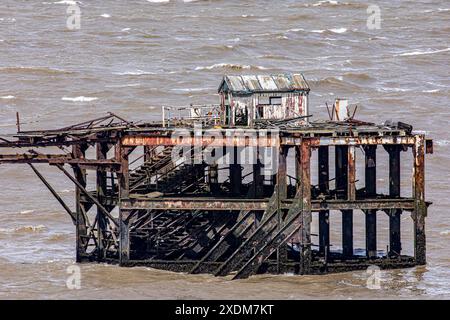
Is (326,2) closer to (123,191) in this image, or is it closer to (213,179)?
(213,179)

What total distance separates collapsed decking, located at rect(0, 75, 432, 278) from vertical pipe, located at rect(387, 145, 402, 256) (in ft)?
0.11

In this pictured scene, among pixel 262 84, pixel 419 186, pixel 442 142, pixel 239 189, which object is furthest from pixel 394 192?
pixel 442 142

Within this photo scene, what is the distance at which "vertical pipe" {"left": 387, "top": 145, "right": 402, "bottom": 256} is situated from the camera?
1761 inches

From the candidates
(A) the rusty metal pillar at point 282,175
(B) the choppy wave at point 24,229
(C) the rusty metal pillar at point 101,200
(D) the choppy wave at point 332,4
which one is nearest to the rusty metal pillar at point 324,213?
(A) the rusty metal pillar at point 282,175

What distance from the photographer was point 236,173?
4619cm

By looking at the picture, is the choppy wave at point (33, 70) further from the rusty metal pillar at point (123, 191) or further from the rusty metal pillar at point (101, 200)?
the rusty metal pillar at point (123, 191)

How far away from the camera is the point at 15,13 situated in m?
121

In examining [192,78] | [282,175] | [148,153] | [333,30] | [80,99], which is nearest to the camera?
[282,175]

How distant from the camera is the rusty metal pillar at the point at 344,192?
149 ft

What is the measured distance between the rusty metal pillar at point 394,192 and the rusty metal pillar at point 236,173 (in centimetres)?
521

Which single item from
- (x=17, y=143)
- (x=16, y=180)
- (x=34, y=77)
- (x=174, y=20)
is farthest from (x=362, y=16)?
(x=17, y=143)

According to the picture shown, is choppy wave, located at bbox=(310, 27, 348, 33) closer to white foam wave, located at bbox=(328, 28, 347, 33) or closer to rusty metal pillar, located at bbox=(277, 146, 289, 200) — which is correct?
white foam wave, located at bbox=(328, 28, 347, 33)

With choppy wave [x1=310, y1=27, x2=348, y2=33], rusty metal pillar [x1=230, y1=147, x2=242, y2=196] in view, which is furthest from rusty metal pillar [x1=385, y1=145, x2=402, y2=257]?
choppy wave [x1=310, y1=27, x2=348, y2=33]

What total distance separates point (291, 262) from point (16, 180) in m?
23.8
